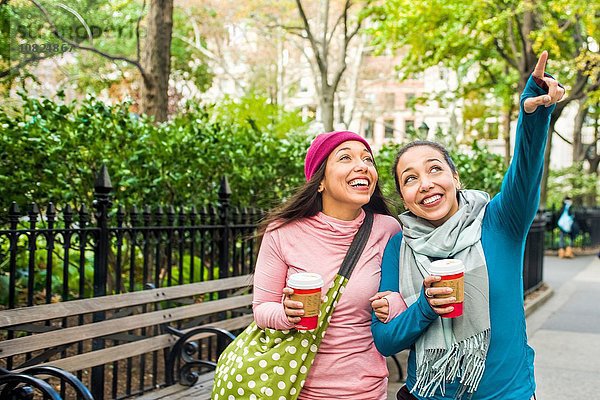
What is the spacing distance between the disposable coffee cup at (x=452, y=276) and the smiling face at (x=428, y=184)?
0.33 metres

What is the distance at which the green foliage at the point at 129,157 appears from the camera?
5477mm

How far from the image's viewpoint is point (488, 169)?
10898mm

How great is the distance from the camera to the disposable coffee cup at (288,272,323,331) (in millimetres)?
2332

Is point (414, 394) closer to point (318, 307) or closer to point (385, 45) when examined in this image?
point (318, 307)

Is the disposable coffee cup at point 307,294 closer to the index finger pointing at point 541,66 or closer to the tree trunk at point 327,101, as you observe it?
the index finger pointing at point 541,66

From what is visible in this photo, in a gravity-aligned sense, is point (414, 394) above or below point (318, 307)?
below

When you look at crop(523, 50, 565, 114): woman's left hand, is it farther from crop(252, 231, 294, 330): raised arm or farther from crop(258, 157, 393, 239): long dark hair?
crop(252, 231, 294, 330): raised arm

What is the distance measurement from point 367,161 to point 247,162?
4540 millimetres

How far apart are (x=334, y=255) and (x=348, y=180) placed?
0.94 ft

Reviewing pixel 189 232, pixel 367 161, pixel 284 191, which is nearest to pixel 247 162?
pixel 284 191

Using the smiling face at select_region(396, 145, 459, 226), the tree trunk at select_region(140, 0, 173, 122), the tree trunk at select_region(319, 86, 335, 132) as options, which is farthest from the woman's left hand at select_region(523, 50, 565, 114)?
the tree trunk at select_region(319, 86, 335, 132)

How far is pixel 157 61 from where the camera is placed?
9.29m

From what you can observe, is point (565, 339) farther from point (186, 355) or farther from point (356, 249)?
point (356, 249)

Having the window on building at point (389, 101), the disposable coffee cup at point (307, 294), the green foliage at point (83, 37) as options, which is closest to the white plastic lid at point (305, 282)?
the disposable coffee cup at point (307, 294)
